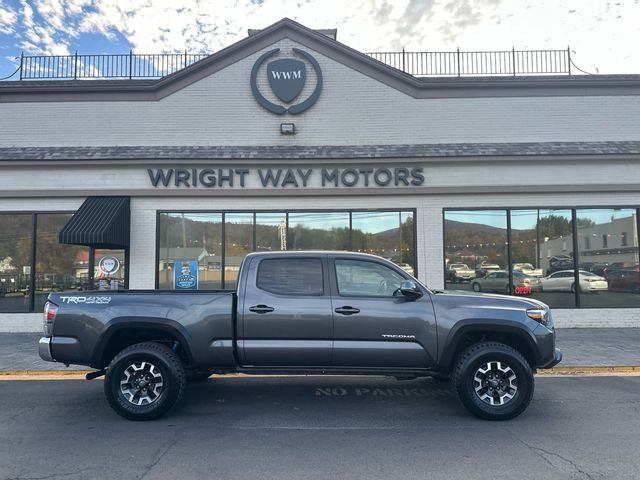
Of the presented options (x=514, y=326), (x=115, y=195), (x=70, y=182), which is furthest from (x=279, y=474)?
(x=70, y=182)

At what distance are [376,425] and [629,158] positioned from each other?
423 inches

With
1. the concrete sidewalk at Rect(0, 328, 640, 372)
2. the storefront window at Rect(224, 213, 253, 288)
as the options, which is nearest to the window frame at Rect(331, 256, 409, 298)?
the concrete sidewalk at Rect(0, 328, 640, 372)

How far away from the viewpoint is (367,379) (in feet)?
23.4

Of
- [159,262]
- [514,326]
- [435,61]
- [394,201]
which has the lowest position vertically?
[514,326]

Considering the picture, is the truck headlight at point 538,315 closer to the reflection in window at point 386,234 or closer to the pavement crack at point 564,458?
the pavement crack at point 564,458

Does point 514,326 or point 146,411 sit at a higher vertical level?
point 514,326

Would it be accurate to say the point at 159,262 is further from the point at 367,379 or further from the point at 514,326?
the point at 514,326

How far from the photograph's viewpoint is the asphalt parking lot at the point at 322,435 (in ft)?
13.1

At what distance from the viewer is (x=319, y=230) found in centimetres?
1198

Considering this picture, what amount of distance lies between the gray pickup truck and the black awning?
553cm

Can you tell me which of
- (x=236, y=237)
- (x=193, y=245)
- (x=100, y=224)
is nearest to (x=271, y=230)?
(x=236, y=237)

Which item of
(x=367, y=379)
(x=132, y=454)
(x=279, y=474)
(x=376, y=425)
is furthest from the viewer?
(x=367, y=379)

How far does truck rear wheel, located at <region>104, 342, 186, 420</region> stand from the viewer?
17.2 feet

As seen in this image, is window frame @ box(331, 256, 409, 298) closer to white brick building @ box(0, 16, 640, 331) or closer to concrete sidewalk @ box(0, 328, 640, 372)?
concrete sidewalk @ box(0, 328, 640, 372)
